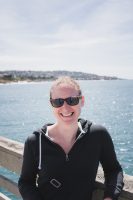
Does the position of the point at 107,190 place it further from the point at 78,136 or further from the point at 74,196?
the point at 78,136

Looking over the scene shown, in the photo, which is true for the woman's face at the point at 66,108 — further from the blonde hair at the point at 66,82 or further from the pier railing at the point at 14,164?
the pier railing at the point at 14,164

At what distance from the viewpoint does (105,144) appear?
2541 millimetres

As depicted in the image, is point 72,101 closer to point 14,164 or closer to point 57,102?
point 57,102

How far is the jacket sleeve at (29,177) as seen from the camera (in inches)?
99.9

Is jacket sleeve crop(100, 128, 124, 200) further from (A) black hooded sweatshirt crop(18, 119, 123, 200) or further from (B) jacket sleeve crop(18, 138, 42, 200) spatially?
(B) jacket sleeve crop(18, 138, 42, 200)

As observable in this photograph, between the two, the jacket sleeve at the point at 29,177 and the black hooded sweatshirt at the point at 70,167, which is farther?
the jacket sleeve at the point at 29,177

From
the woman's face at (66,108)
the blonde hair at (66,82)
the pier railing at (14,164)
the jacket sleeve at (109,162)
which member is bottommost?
the pier railing at (14,164)

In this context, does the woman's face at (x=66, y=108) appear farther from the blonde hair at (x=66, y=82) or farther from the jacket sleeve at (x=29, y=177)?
the jacket sleeve at (x=29, y=177)

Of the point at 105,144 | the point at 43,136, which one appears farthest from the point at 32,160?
the point at 105,144

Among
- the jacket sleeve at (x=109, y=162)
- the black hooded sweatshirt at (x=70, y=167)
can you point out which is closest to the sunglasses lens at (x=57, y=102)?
the black hooded sweatshirt at (x=70, y=167)

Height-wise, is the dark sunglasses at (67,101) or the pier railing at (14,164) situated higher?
the dark sunglasses at (67,101)

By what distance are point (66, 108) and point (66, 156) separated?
1.08 ft

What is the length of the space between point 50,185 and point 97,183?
0.33m

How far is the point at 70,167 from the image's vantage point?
95.6 inches
